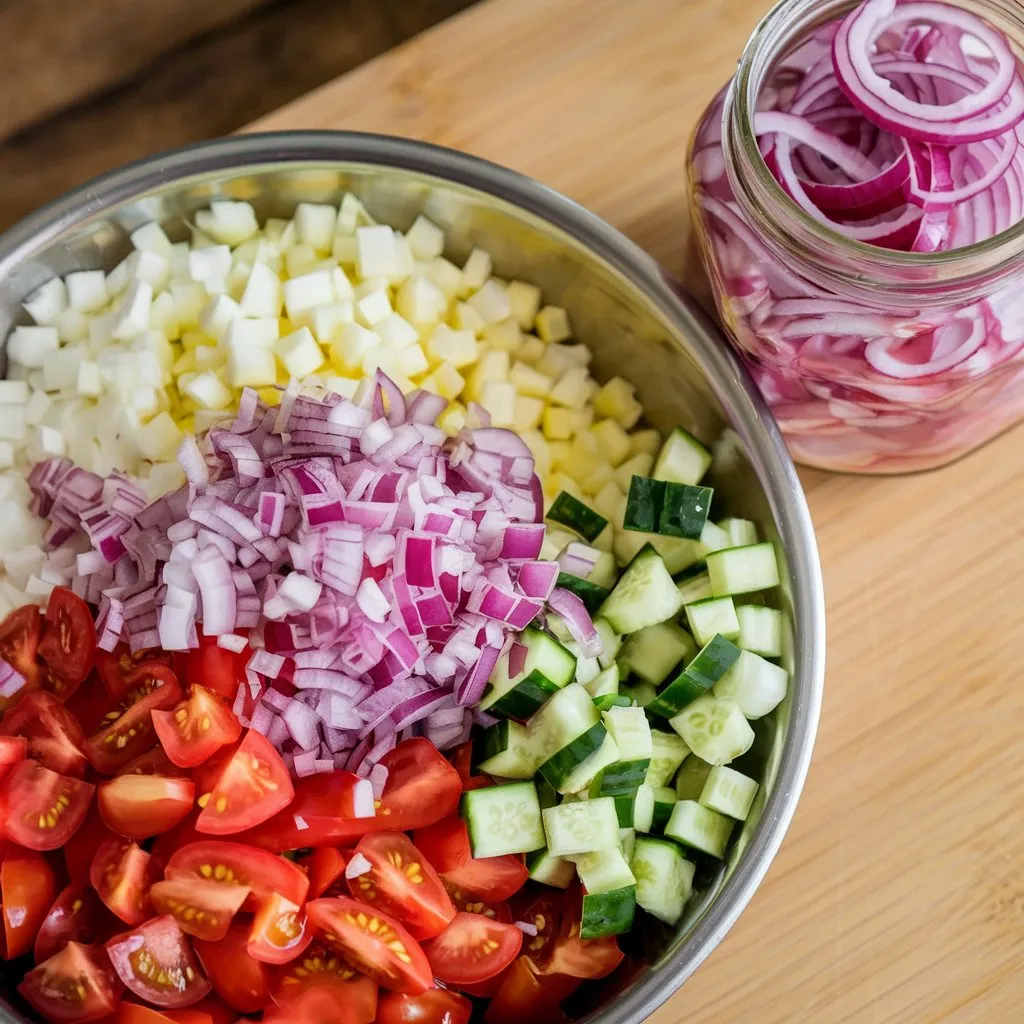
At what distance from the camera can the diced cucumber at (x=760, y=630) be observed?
132cm

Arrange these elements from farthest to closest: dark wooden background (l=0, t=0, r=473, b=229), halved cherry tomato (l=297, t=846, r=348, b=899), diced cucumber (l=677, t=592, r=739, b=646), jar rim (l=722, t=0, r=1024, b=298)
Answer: dark wooden background (l=0, t=0, r=473, b=229), diced cucumber (l=677, t=592, r=739, b=646), halved cherry tomato (l=297, t=846, r=348, b=899), jar rim (l=722, t=0, r=1024, b=298)

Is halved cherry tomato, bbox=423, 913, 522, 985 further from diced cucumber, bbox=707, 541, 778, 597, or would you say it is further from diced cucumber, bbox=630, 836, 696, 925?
diced cucumber, bbox=707, 541, 778, 597

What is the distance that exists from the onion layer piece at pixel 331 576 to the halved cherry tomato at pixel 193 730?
0.06 meters

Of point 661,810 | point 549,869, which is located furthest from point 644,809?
point 549,869

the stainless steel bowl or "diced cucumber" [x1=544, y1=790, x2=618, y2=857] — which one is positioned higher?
the stainless steel bowl

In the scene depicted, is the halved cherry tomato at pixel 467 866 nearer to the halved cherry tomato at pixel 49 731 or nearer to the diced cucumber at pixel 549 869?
the diced cucumber at pixel 549 869

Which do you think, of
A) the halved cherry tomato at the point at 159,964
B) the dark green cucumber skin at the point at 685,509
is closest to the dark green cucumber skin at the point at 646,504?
the dark green cucumber skin at the point at 685,509

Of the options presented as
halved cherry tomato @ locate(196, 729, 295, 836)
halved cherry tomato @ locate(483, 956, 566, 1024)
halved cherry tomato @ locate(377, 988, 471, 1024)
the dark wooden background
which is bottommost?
halved cherry tomato @ locate(483, 956, 566, 1024)

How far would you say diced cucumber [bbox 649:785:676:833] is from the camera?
1317 mm

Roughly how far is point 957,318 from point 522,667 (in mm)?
598

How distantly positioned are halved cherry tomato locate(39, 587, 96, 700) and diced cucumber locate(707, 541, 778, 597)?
0.73m

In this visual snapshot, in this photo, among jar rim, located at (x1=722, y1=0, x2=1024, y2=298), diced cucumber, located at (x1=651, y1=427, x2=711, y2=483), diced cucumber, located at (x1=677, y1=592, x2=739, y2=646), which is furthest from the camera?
diced cucumber, located at (x1=651, y1=427, x2=711, y2=483)

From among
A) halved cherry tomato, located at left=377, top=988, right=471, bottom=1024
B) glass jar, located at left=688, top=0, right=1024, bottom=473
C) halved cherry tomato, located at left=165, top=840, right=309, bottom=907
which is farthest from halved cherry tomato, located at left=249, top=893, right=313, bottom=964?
glass jar, located at left=688, top=0, right=1024, bottom=473

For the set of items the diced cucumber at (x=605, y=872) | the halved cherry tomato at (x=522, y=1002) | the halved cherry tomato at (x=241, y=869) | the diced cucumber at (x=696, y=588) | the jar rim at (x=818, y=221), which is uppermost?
the jar rim at (x=818, y=221)
